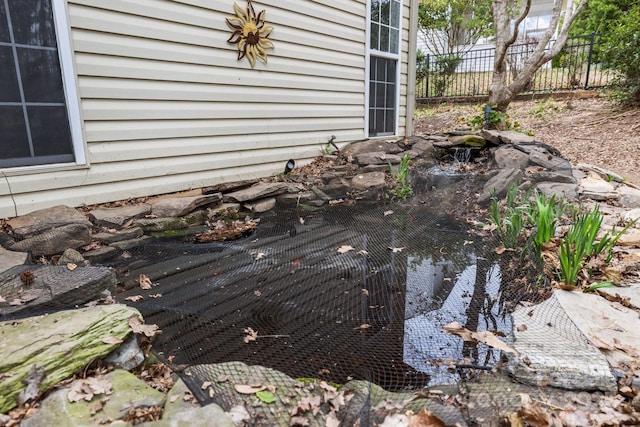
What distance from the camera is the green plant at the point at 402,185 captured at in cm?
478

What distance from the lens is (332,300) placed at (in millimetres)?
2303

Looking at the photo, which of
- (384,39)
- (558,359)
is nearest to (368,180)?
(384,39)

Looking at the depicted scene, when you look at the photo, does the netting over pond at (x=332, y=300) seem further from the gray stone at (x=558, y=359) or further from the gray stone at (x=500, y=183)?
the gray stone at (x=500, y=183)

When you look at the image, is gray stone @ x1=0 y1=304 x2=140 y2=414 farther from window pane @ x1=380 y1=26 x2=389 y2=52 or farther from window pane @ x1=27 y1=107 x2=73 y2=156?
window pane @ x1=380 y1=26 x2=389 y2=52

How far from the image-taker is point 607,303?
2008 millimetres

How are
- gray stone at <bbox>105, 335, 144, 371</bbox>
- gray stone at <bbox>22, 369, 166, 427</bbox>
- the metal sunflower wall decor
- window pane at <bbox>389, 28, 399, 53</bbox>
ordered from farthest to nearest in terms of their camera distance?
window pane at <bbox>389, 28, 399, 53</bbox> → the metal sunflower wall decor → gray stone at <bbox>105, 335, 144, 371</bbox> → gray stone at <bbox>22, 369, 166, 427</bbox>

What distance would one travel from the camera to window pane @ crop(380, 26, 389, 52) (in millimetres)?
6177

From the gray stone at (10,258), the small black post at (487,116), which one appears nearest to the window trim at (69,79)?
the gray stone at (10,258)

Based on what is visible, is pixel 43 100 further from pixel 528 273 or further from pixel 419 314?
pixel 528 273

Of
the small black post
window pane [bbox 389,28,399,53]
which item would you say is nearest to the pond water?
window pane [bbox 389,28,399,53]

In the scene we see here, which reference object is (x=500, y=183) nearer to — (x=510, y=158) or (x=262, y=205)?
(x=510, y=158)

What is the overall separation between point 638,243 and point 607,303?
1113 mm

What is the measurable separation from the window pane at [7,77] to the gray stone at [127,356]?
2366 millimetres

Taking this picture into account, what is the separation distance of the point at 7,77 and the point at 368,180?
3.51 metres
